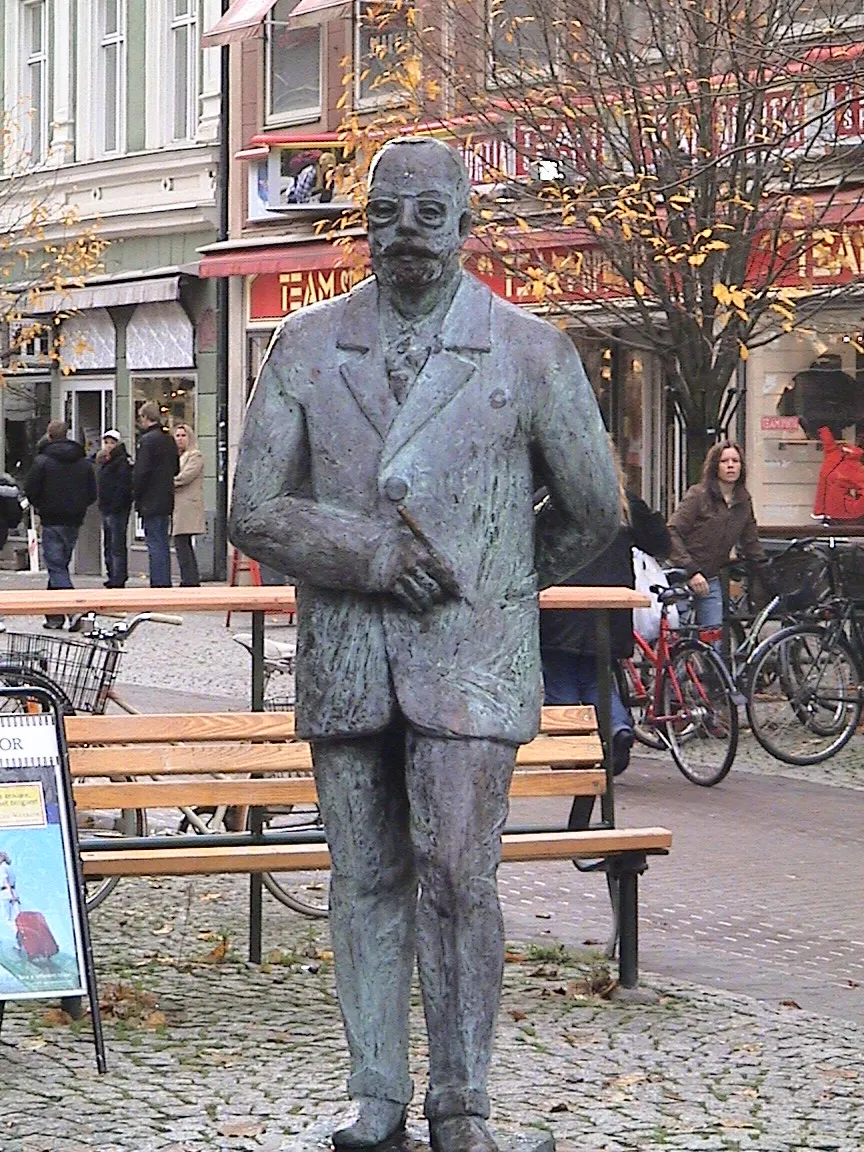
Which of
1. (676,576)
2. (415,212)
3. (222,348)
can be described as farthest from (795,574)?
(222,348)

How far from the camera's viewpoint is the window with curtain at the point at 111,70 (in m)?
36.1

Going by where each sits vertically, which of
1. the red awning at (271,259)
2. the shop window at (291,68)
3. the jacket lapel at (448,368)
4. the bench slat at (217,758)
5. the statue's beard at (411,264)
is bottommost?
the bench slat at (217,758)

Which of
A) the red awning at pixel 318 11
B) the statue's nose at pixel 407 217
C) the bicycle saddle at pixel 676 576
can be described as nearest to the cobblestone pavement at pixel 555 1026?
the statue's nose at pixel 407 217

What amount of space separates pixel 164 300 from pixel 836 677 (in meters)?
19.1

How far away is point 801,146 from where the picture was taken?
1897 cm

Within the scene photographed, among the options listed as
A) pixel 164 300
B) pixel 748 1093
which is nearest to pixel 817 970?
pixel 748 1093

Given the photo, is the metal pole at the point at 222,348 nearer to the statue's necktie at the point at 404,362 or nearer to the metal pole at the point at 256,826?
the metal pole at the point at 256,826

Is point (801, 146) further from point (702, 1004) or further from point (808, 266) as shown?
point (702, 1004)

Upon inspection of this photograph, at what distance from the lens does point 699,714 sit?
46.5ft

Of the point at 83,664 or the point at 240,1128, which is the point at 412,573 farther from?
the point at 83,664

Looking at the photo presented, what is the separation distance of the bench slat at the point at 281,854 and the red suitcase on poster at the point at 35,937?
1.25 ft

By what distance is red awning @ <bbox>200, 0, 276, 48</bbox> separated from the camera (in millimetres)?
29266

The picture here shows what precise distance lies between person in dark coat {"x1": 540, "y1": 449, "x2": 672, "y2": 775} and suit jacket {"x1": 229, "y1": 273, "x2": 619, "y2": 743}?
6.28 metres

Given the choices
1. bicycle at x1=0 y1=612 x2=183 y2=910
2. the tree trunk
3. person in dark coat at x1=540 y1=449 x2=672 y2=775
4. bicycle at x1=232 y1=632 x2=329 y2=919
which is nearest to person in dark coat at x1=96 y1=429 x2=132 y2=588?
the tree trunk
